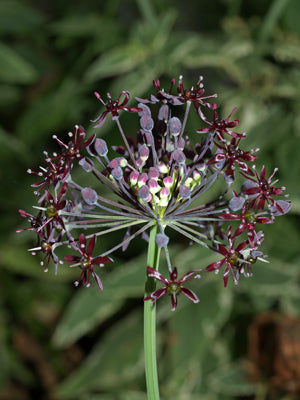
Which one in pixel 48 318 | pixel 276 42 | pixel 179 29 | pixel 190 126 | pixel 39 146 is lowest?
pixel 48 318

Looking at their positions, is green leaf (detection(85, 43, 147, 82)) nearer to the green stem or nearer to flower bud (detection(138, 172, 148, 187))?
flower bud (detection(138, 172, 148, 187))

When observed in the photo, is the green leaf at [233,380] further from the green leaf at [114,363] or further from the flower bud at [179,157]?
the flower bud at [179,157]

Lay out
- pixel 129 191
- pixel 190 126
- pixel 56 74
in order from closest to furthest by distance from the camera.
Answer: pixel 129 191, pixel 190 126, pixel 56 74

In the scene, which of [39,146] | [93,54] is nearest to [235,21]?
[93,54]

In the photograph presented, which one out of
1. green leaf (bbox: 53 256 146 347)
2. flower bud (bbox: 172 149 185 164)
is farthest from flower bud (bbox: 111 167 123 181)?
green leaf (bbox: 53 256 146 347)

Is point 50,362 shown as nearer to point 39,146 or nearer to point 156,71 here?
point 39,146

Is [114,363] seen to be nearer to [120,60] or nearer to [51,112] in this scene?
[51,112]

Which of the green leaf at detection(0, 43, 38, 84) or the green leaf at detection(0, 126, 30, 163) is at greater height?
the green leaf at detection(0, 43, 38, 84)

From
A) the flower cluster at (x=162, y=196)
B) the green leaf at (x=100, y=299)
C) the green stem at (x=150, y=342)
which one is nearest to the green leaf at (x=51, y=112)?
the green leaf at (x=100, y=299)

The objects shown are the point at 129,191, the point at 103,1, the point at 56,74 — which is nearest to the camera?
the point at 129,191
